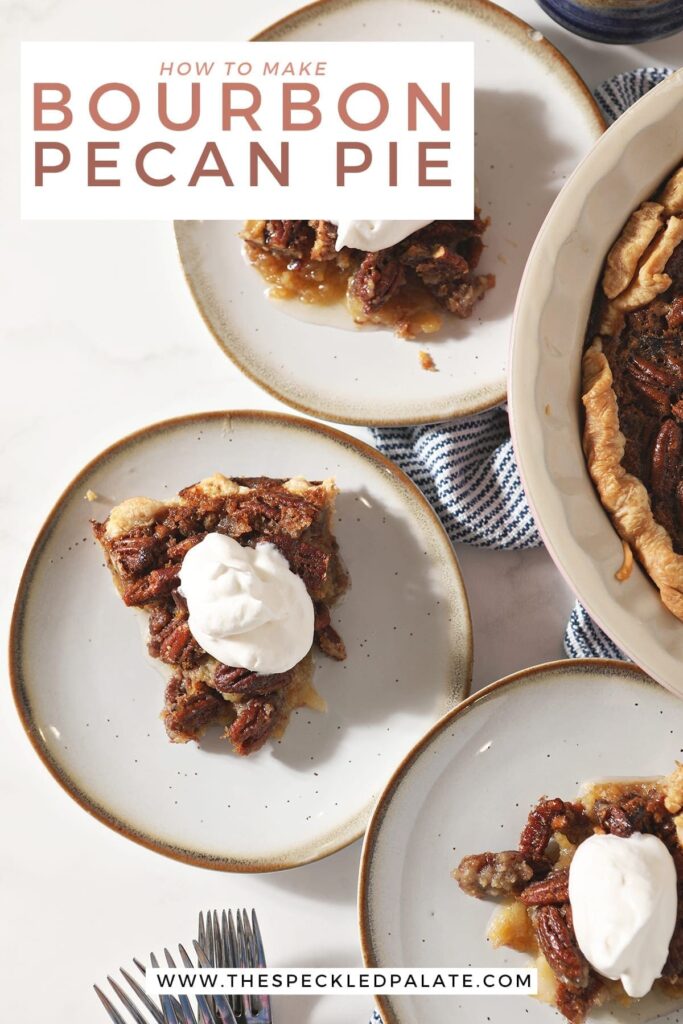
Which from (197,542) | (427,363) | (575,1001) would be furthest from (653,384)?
(575,1001)

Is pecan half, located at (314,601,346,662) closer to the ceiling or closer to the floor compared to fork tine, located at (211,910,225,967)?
closer to the ceiling

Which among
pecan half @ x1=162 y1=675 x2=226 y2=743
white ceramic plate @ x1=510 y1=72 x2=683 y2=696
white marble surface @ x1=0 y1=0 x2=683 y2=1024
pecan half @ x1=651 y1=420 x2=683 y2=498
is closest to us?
white ceramic plate @ x1=510 y1=72 x2=683 y2=696

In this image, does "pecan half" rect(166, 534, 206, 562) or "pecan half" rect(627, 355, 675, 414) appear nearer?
"pecan half" rect(627, 355, 675, 414)

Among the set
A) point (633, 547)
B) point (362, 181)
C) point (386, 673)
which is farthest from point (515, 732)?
point (362, 181)

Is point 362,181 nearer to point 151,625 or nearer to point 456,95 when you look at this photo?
point 456,95

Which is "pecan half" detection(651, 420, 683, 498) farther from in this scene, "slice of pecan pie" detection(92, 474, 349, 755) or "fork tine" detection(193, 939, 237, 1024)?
"fork tine" detection(193, 939, 237, 1024)

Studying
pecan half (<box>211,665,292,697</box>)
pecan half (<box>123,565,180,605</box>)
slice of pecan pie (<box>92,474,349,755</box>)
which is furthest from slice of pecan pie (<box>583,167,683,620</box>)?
pecan half (<box>123,565,180,605</box>)

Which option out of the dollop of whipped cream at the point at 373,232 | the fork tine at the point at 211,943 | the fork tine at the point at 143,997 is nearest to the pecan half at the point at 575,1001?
the fork tine at the point at 211,943

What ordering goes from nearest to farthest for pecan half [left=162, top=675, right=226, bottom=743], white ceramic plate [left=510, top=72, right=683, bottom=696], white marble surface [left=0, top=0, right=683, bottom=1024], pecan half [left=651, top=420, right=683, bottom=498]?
white ceramic plate [left=510, top=72, right=683, bottom=696]
pecan half [left=651, top=420, right=683, bottom=498]
pecan half [left=162, top=675, right=226, bottom=743]
white marble surface [left=0, top=0, right=683, bottom=1024]
